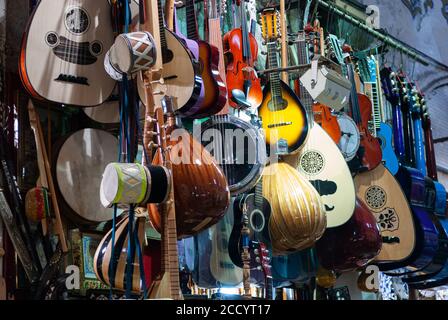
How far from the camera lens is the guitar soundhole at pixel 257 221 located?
8.93ft

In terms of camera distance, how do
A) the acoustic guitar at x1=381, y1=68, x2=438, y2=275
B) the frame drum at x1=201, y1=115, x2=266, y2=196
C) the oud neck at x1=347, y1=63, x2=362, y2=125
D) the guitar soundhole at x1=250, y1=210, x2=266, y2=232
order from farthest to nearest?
the oud neck at x1=347, y1=63, x2=362, y2=125
the acoustic guitar at x1=381, y1=68, x2=438, y2=275
the guitar soundhole at x1=250, y1=210, x2=266, y2=232
the frame drum at x1=201, y1=115, x2=266, y2=196

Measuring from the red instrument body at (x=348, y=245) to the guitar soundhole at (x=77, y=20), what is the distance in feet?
4.03

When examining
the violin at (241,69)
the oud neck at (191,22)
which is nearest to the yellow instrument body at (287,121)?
the violin at (241,69)

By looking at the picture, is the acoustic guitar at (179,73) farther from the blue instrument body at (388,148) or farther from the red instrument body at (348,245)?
the blue instrument body at (388,148)

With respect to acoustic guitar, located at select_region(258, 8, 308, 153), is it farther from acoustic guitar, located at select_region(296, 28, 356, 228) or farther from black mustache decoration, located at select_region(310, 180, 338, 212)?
black mustache decoration, located at select_region(310, 180, 338, 212)

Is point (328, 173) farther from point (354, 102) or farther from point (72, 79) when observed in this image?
point (72, 79)

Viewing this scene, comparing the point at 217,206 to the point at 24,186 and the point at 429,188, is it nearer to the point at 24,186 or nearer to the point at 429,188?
the point at 24,186

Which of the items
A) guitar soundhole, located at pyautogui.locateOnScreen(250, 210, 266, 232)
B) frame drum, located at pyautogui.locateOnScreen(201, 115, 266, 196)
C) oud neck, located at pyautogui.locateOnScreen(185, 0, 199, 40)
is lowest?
guitar soundhole, located at pyautogui.locateOnScreen(250, 210, 266, 232)

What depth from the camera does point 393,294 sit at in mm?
3895

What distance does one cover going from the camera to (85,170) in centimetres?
244

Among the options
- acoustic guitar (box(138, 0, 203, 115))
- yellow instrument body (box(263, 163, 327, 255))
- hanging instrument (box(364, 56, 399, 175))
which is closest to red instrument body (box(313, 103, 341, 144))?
hanging instrument (box(364, 56, 399, 175))

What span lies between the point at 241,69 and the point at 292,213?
0.51m

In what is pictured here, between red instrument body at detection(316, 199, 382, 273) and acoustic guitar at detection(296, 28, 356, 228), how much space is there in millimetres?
37

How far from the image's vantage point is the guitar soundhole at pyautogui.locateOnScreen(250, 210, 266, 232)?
272 cm
